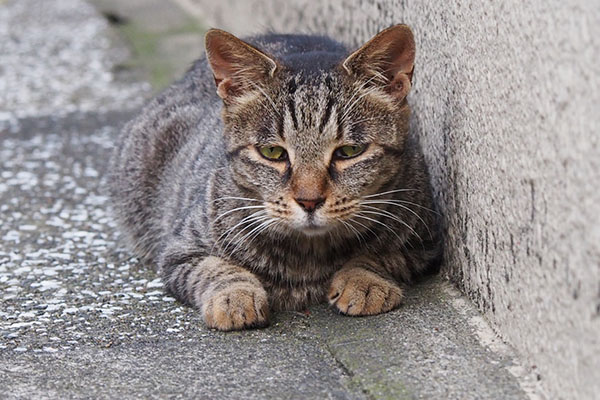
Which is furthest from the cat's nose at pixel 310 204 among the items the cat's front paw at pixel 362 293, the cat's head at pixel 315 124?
the cat's front paw at pixel 362 293

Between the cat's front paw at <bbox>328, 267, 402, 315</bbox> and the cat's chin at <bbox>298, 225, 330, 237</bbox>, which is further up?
the cat's chin at <bbox>298, 225, 330, 237</bbox>

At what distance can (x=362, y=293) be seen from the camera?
3.20 m

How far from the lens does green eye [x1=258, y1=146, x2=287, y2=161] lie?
3.18 meters

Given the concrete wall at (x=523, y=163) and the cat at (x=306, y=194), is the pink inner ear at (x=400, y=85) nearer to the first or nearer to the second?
the cat at (x=306, y=194)

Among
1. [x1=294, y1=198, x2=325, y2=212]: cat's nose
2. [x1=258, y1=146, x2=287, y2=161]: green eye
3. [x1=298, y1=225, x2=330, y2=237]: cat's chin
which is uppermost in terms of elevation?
[x1=258, y1=146, x2=287, y2=161]: green eye

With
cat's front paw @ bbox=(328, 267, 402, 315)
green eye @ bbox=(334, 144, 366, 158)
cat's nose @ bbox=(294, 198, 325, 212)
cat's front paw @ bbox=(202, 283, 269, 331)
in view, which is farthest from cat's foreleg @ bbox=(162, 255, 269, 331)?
green eye @ bbox=(334, 144, 366, 158)

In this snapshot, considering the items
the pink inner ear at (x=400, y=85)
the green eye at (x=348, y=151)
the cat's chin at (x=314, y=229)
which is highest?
the pink inner ear at (x=400, y=85)

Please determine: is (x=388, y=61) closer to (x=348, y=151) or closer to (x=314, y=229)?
(x=348, y=151)

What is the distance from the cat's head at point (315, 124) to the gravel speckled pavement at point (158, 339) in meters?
0.39

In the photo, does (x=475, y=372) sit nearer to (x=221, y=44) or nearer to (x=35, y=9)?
(x=221, y=44)

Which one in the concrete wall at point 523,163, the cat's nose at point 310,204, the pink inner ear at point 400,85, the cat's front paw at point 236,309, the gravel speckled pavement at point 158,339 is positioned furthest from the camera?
the pink inner ear at point 400,85

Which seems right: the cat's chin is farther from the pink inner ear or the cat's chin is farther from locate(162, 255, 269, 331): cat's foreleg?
the pink inner ear

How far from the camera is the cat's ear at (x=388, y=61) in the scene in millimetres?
3148

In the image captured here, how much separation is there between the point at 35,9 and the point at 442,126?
285 inches
